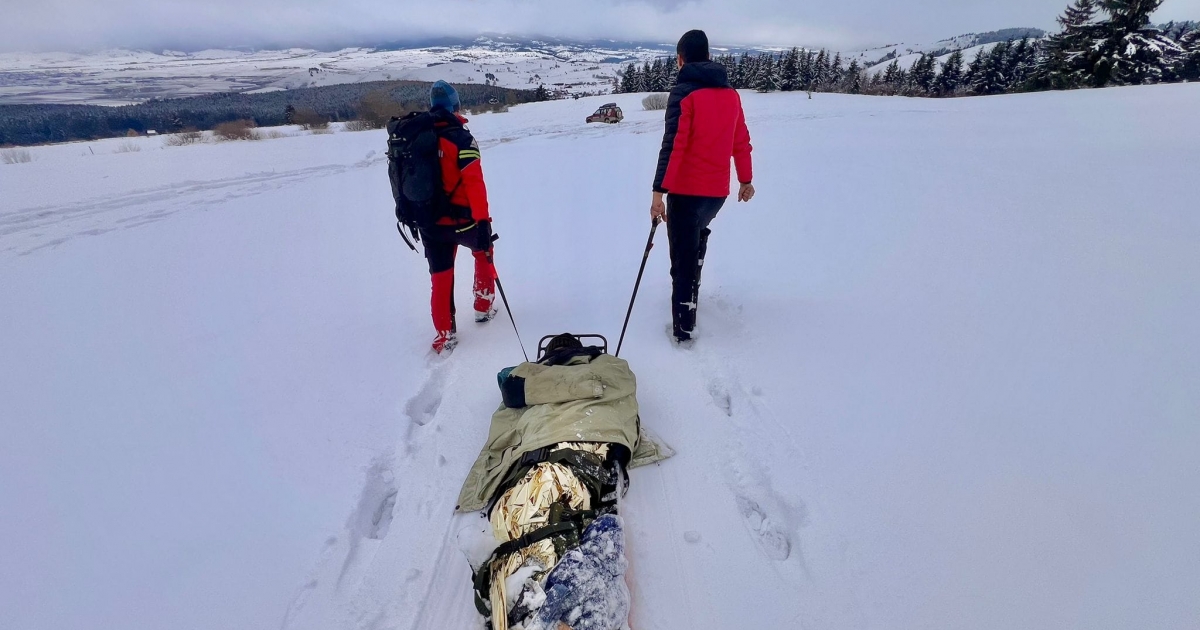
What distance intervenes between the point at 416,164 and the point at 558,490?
219 cm

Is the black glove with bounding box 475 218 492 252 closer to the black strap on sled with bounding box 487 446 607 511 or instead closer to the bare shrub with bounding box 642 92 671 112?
the black strap on sled with bounding box 487 446 607 511

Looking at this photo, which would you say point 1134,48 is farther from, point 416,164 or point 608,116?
point 416,164

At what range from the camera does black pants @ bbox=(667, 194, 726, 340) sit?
3033mm

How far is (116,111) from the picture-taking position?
170 ft

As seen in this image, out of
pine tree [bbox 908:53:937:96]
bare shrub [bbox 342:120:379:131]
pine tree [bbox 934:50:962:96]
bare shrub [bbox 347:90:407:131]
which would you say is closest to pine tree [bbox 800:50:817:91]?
pine tree [bbox 908:53:937:96]

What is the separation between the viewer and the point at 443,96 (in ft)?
10.0

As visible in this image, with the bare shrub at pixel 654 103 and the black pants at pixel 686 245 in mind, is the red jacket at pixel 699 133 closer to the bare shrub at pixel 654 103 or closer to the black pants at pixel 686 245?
the black pants at pixel 686 245

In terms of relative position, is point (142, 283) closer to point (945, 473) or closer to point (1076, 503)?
point (945, 473)

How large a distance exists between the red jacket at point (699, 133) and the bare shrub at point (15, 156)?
1398cm

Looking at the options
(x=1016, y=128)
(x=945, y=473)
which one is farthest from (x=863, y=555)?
(x=1016, y=128)

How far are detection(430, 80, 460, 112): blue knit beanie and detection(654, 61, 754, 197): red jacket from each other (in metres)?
1.37

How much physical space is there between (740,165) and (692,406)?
1581 millimetres

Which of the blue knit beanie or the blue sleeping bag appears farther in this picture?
the blue knit beanie

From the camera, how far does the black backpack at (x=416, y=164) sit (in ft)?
9.75
